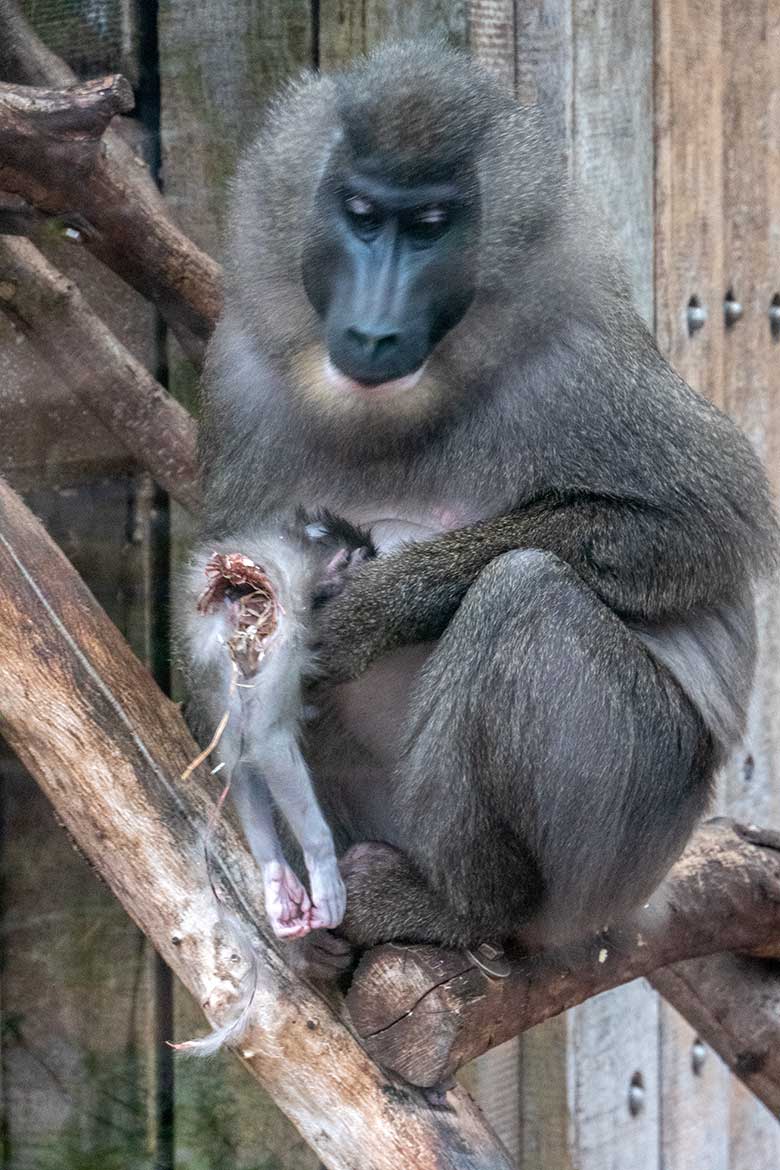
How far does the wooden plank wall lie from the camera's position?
12.0 ft

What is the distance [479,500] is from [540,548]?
0.26 m

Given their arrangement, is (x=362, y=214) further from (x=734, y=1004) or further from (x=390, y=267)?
(x=734, y=1004)

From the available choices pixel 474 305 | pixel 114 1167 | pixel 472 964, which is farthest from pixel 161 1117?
pixel 474 305

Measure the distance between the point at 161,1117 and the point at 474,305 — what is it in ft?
6.60

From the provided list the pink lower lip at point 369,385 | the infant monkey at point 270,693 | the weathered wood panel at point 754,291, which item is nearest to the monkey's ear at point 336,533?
the infant monkey at point 270,693

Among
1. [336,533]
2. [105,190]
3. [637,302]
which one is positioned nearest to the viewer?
[336,533]

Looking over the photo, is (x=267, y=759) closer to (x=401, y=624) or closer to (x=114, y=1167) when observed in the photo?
(x=401, y=624)

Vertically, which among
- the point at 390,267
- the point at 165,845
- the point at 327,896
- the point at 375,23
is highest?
the point at 375,23

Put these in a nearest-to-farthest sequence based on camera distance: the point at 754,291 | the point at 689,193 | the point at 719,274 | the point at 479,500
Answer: the point at 479,500, the point at 689,193, the point at 719,274, the point at 754,291

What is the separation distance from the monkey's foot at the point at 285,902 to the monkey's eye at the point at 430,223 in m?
1.21

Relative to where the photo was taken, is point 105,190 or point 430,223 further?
point 105,190

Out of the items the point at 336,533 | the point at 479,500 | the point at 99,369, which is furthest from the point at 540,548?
the point at 99,369

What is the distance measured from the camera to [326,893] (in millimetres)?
2822

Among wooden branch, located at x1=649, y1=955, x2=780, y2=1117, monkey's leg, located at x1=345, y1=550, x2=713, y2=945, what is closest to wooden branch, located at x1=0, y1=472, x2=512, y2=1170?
monkey's leg, located at x1=345, y1=550, x2=713, y2=945
